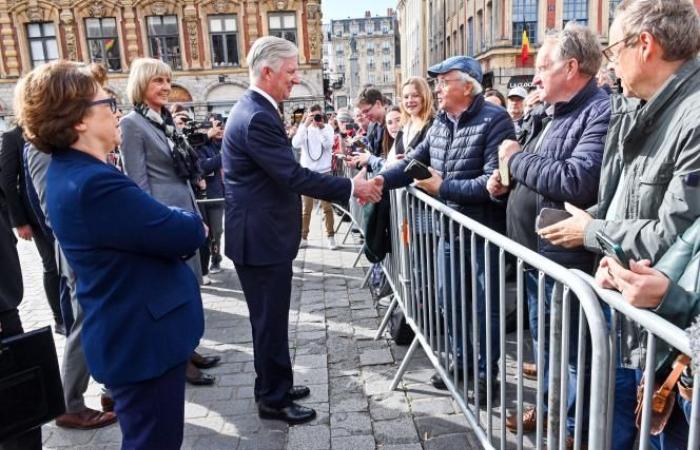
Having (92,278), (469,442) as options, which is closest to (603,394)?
(469,442)

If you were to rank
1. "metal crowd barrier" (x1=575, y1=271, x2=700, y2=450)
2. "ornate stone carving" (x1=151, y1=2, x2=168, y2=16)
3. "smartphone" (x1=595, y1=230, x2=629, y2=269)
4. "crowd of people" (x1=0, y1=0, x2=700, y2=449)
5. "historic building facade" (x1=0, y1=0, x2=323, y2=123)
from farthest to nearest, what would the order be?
"historic building facade" (x1=0, y1=0, x2=323, y2=123), "ornate stone carving" (x1=151, y1=2, x2=168, y2=16), "crowd of people" (x1=0, y1=0, x2=700, y2=449), "smartphone" (x1=595, y1=230, x2=629, y2=269), "metal crowd barrier" (x1=575, y1=271, x2=700, y2=450)

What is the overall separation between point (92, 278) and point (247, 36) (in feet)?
96.4

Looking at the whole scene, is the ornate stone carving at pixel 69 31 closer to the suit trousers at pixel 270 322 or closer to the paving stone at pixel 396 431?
the suit trousers at pixel 270 322

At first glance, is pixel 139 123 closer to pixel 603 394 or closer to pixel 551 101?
pixel 551 101

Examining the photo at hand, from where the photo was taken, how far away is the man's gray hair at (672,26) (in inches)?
70.6

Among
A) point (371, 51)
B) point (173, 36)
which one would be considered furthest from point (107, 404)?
point (371, 51)

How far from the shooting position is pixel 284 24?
28797mm

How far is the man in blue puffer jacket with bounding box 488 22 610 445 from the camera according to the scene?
7.89ft

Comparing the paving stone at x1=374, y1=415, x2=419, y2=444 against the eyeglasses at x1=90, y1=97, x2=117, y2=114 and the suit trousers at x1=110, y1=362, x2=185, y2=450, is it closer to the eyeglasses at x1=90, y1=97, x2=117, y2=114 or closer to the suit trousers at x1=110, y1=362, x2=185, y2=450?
the suit trousers at x1=110, y1=362, x2=185, y2=450

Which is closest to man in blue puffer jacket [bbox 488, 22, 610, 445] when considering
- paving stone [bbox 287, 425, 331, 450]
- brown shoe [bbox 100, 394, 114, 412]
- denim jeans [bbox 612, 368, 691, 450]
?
denim jeans [bbox 612, 368, 691, 450]

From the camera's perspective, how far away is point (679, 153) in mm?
1676

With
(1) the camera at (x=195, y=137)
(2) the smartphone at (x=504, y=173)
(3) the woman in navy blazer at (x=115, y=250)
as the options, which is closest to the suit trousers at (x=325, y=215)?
(1) the camera at (x=195, y=137)

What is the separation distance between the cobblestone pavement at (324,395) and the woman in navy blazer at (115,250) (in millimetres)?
1117

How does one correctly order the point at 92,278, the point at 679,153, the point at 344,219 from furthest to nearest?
the point at 344,219
the point at 92,278
the point at 679,153
